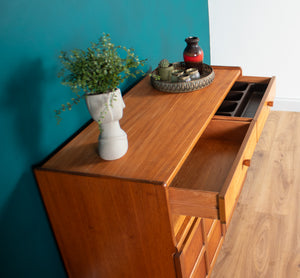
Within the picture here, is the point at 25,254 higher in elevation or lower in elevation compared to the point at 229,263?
higher

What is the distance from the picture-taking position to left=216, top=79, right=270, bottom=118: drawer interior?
183 cm

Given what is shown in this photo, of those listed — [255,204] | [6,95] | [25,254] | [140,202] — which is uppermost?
[6,95]

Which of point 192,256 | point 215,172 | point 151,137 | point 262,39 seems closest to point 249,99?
point 215,172

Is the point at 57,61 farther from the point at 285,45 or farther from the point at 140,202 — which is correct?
the point at 285,45

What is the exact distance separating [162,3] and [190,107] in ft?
2.80

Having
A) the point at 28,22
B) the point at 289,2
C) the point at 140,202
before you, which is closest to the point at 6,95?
the point at 28,22

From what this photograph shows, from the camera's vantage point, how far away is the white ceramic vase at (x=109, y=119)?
1137mm

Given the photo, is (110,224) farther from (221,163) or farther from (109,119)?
(221,163)

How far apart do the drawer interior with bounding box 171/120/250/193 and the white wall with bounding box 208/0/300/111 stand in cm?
170

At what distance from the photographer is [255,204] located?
7.04 feet

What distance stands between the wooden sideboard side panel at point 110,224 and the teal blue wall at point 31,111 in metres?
0.06

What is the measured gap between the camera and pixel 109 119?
117 centimetres

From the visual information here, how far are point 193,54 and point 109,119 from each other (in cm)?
77

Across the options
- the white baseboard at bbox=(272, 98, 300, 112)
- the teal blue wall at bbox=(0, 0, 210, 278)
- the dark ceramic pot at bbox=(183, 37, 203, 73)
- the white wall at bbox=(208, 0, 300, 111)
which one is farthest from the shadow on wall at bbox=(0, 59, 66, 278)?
the white baseboard at bbox=(272, 98, 300, 112)
